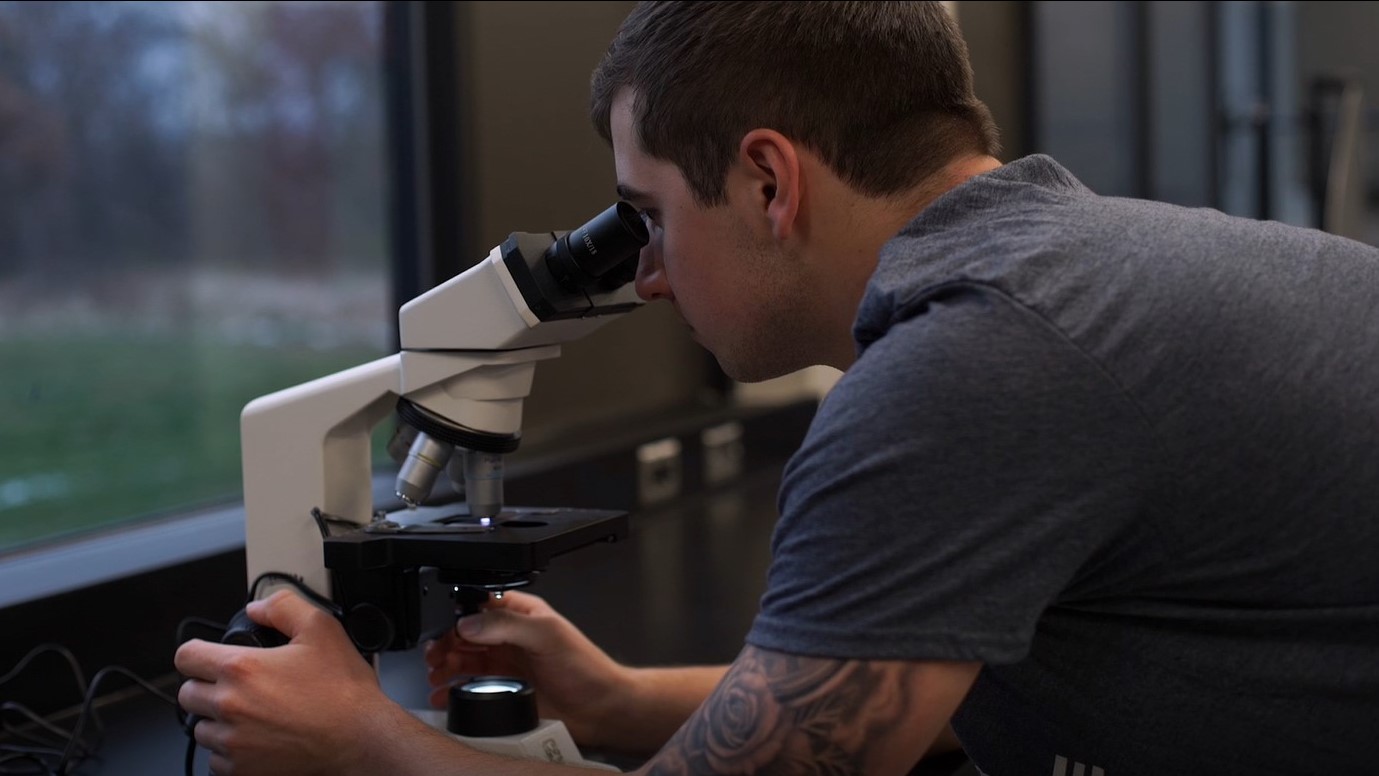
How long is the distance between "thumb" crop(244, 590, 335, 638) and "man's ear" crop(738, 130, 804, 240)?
0.51 meters

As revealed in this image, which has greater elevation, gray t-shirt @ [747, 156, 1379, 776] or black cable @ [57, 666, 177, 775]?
gray t-shirt @ [747, 156, 1379, 776]

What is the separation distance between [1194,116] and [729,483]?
2.58 meters

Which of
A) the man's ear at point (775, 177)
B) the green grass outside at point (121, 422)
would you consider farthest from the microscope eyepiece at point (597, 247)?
the green grass outside at point (121, 422)

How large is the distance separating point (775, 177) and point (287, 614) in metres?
0.56

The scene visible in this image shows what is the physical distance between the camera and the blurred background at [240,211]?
188 cm

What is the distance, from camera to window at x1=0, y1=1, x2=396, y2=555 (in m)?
1.85

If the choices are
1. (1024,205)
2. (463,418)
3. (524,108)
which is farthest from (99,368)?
(1024,205)

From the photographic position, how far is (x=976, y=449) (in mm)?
801

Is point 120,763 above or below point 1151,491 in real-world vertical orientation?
A: below

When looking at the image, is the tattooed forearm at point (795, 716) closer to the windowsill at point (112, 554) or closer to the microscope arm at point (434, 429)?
the microscope arm at point (434, 429)

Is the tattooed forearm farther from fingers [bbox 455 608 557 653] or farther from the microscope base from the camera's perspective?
fingers [bbox 455 608 557 653]

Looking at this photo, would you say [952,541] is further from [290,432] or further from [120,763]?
[120,763]

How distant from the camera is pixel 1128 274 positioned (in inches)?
34.1

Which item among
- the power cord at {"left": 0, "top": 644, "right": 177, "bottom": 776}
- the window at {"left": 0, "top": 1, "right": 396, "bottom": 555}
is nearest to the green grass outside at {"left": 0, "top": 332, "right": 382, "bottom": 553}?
the window at {"left": 0, "top": 1, "right": 396, "bottom": 555}
